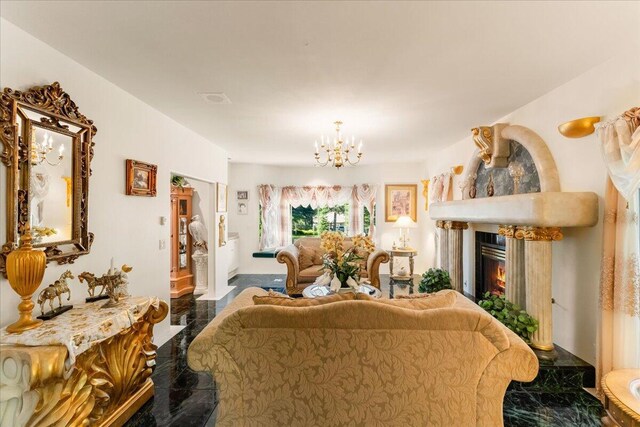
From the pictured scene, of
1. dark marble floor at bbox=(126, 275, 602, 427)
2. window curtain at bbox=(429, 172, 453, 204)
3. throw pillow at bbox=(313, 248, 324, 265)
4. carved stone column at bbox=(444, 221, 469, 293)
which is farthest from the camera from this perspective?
throw pillow at bbox=(313, 248, 324, 265)

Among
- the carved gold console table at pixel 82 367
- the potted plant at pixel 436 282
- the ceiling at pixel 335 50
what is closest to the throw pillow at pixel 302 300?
the carved gold console table at pixel 82 367

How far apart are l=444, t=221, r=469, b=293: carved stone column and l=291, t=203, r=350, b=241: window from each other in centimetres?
317

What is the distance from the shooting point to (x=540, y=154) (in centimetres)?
286

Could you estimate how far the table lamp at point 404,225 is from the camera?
6.21 m

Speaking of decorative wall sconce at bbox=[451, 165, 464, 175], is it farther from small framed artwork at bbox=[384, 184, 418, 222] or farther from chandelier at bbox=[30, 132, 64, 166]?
chandelier at bbox=[30, 132, 64, 166]

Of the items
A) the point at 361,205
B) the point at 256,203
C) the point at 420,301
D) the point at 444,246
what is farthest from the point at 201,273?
the point at 420,301

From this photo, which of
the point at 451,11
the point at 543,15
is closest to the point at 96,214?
the point at 451,11

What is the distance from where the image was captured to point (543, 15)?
1658mm

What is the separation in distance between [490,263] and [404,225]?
2304mm

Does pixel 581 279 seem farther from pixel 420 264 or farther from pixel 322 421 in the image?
pixel 420 264

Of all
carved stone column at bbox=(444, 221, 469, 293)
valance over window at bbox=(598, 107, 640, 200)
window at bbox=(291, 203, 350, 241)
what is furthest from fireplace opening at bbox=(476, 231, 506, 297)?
window at bbox=(291, 203, 350, 241)

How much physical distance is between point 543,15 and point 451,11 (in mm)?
554

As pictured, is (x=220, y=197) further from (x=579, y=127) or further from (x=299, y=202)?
(x=579, y=127)

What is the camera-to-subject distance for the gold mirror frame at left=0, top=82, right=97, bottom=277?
1717mm
